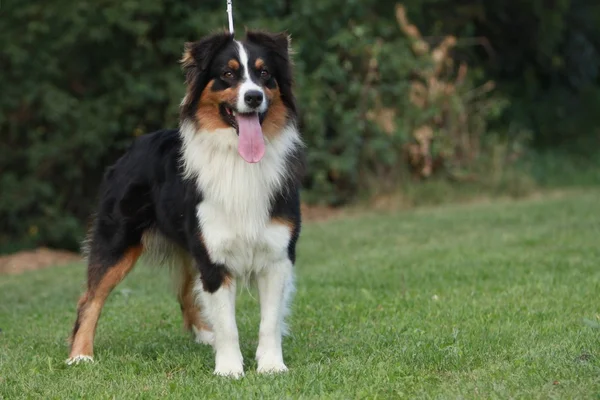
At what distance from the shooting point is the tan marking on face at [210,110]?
19.5ft

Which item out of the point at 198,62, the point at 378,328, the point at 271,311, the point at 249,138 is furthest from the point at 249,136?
the point at 378,328

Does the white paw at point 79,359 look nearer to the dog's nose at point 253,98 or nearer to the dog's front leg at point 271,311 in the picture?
the dog's front leg at point 271,311

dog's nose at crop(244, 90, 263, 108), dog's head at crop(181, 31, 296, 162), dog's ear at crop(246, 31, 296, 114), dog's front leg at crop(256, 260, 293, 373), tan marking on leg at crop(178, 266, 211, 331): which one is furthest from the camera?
tan marking on leg at crop(178, 266, 211, 331)

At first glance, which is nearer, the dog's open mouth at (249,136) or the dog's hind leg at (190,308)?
the dog's open mouth at (249,136)

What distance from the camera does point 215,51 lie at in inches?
234

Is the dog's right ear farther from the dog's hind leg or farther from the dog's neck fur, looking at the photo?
the dog's hind leg

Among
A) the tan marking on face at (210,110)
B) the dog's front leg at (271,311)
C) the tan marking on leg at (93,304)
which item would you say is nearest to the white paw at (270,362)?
the dog's front leg at (271,311)

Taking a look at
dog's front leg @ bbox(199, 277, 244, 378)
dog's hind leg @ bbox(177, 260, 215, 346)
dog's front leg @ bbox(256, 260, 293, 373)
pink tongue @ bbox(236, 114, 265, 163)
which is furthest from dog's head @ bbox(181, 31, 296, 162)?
dog's hind leg @ bbox(177, 260, 215, 346)

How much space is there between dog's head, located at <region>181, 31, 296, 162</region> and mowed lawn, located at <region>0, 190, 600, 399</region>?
141 centimetres

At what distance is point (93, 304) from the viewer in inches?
261

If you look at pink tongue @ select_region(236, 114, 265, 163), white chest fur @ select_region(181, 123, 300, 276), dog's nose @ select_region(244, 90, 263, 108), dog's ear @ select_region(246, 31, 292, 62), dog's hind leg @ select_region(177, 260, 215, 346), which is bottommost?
dog's hind leg @ select_region(177, 260, 215, 346)

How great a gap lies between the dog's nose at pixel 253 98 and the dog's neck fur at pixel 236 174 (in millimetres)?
266

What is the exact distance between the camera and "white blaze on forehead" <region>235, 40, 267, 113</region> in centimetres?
577

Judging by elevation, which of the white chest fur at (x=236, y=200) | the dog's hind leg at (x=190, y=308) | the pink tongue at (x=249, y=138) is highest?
the pink tongue at (x=249, y=138)
